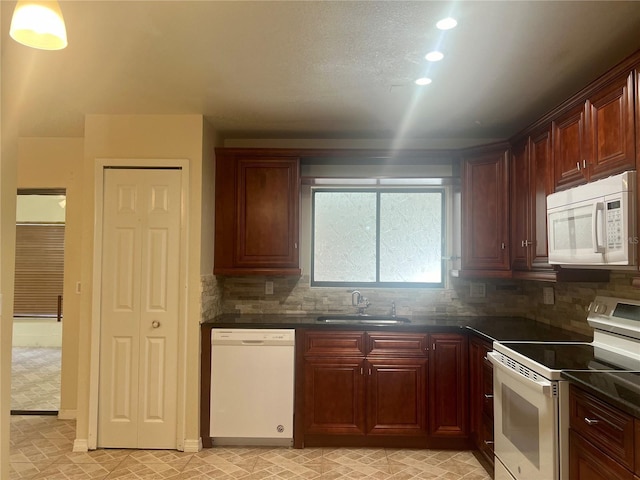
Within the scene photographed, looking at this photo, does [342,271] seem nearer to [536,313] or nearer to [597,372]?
[536,313]

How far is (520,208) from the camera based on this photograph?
318 centimetres

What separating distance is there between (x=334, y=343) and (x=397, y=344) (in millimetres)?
459

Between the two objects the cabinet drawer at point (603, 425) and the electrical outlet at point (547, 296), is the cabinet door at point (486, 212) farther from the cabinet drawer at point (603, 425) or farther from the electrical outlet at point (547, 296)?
the cabinet drawer at point (603, 425)

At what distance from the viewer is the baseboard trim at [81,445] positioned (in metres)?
3.23

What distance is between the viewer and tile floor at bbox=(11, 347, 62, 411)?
430 centimetres

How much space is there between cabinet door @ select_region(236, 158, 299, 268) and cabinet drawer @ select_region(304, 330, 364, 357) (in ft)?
2.10

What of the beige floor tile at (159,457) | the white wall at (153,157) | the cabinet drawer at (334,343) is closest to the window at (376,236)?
the cabinet drawer at (334,343)

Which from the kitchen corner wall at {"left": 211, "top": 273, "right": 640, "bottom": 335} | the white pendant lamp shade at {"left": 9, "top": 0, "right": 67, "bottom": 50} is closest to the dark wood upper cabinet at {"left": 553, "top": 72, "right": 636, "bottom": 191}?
the kitchen corner wall at {"left": 211, "top": 273, "right": 640, "bottom": 335}

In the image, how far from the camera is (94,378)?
3.27 m

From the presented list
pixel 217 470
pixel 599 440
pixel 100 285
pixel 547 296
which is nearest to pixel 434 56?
pixel 599 440

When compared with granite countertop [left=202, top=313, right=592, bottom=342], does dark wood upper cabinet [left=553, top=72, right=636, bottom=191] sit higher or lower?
higher

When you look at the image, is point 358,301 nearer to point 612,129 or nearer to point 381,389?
point 381,389

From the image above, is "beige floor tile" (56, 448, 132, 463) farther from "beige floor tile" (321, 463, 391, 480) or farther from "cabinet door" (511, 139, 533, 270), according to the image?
"cabinet door" (511, 139, 533, 270)

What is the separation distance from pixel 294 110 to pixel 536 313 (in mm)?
2512
